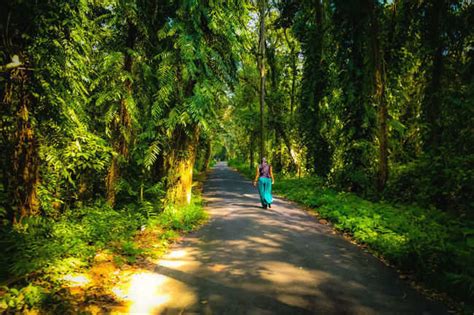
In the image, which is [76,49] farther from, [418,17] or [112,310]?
[418,17]

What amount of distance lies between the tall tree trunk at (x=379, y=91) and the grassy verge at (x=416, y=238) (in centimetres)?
163

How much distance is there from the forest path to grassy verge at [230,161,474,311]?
43 centimetres

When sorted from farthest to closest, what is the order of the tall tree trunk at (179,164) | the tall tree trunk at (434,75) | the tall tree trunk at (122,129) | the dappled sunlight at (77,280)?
the tall tree trunk at (434,75)
the tall tree trunk at (179,164)
the tall tree trunk at (122,129)
the dappled sunlight at (77,280)

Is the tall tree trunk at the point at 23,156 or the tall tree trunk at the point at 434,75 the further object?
the tall tree trunk at the point at 434,75

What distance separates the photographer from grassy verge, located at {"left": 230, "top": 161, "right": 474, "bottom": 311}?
15.3 ft

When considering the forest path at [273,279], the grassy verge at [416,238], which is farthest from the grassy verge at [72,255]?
the grassy verge at [416,238]

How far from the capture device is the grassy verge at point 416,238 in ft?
15.3

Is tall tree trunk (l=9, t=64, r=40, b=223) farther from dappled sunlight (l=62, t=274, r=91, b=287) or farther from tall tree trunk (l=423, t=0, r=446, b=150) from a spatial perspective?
tall tree trunk (l=423, t=0, r=446, b=150)

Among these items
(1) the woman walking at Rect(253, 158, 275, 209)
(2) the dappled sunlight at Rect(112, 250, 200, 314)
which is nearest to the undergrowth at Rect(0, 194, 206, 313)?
(2) the dappled sunlight at Rect(112, 250, 200, 314)

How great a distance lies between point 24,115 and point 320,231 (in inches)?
287

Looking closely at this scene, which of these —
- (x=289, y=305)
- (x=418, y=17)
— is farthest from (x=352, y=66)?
(x=289, y=305)

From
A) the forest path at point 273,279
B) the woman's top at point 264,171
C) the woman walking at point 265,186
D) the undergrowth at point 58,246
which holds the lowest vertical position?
the forest path at point 273,279

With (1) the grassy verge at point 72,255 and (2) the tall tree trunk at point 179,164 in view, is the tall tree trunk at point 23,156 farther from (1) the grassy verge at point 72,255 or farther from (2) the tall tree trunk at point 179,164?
(2) the tall tree trunk at point 179,164

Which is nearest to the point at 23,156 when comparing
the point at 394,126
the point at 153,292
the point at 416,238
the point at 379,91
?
the point at 153,292
